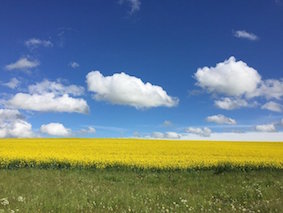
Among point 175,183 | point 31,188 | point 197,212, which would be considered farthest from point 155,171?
point 197,212

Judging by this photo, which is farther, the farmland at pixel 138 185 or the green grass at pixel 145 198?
the farmland at pixel 138 185

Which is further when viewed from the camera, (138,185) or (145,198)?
(138,185)

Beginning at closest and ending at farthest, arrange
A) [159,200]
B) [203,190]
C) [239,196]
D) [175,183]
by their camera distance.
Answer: [159,200], [239,196], [203,190], [175,183]

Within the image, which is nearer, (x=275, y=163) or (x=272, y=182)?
(x=272, y=182)

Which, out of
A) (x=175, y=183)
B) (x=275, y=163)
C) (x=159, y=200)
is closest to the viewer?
(x=159, y=200)

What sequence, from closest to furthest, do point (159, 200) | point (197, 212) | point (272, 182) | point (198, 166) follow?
point (197, 212) < point (159, 200) < point (272, 182) < point (198, 166)

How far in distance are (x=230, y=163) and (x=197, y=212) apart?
51.6ft

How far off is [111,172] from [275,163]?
11702mm

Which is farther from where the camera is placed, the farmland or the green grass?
the farmland

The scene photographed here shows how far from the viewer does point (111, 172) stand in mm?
23125

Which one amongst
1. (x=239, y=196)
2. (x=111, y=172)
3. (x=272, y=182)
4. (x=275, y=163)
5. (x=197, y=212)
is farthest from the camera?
(x=275, y=163)

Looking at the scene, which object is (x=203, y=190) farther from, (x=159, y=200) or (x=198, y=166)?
(x=198, y=166)

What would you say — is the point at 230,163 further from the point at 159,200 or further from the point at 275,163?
the point at 159,200

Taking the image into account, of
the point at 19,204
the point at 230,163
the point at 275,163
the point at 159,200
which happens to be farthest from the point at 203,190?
the point at 275,163
